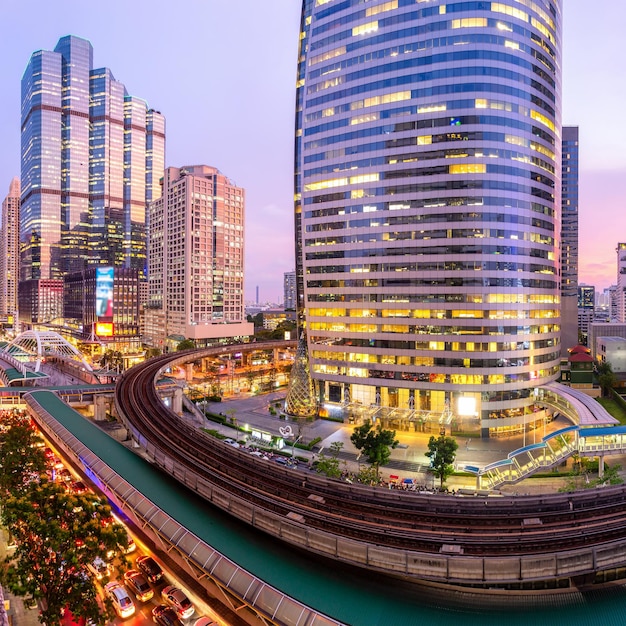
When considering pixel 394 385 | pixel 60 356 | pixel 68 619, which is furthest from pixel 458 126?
pixel 60 356

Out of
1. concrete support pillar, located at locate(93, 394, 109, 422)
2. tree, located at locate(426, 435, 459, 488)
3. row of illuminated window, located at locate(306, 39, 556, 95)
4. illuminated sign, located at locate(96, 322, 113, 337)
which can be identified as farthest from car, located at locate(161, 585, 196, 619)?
illuminated sign, located at locate(96, 322, 113, 337)

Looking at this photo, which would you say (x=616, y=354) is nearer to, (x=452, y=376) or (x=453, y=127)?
(x=452, y=376)

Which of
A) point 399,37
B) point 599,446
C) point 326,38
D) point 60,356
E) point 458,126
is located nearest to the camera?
point 599,446

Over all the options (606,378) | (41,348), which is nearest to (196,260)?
(41,348)

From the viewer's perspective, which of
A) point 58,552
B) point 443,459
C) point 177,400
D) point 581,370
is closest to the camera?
point 58,552

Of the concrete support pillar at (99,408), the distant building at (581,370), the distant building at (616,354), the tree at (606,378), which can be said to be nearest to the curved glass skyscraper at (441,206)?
the distant building at (581,370)

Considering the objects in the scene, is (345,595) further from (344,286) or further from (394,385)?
(344,286)

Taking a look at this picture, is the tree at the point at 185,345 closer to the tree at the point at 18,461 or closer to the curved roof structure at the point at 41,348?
the curved roof structure at the point at 41,348
